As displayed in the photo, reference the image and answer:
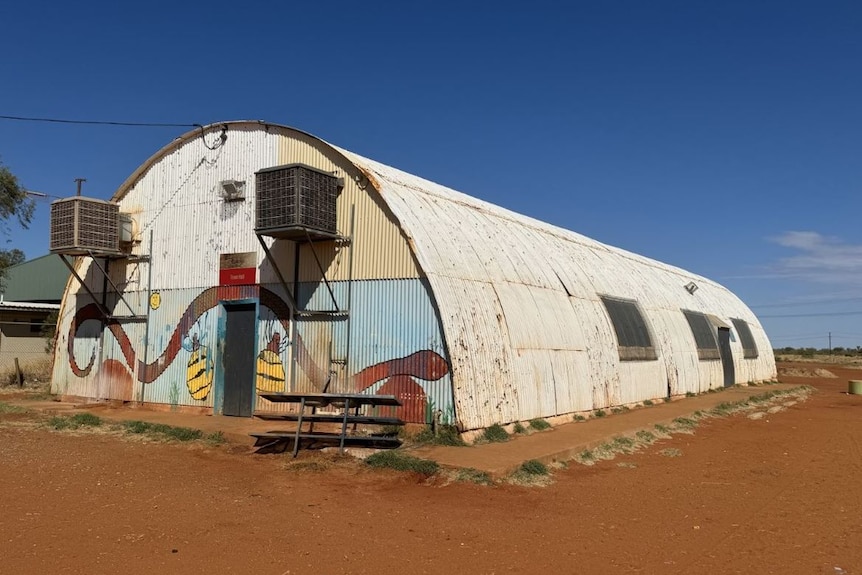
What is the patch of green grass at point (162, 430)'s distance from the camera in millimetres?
13343

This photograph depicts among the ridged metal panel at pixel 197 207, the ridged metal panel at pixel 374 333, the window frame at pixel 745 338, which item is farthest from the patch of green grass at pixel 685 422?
the window frame at pixel 745 338

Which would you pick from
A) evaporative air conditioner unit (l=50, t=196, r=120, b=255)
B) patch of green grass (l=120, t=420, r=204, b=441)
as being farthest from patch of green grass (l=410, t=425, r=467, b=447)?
evaporative air conditioner unit (l=50, t=196, r=120, b=255)

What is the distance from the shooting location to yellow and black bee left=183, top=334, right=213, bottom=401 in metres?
16.3

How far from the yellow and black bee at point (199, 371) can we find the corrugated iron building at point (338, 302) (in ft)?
0.18

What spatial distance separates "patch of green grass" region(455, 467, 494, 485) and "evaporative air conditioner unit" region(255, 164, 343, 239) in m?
5.96

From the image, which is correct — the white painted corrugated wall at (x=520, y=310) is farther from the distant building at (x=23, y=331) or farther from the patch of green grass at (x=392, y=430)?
the distant building at (x=23, y=331)

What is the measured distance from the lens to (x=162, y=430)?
45.5ft

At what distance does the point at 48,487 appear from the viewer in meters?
9.30

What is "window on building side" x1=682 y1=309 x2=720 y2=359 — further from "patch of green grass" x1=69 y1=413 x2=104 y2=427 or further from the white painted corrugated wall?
"patch of green grass" x1=69 y1=413 x2=104 y2=427

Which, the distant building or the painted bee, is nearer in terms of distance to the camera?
the painted bee

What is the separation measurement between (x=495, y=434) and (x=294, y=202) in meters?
5.95

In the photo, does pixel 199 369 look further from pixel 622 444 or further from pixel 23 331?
pixel 23 331

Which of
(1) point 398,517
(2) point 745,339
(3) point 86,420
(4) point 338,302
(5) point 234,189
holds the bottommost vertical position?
(1) point 398,517

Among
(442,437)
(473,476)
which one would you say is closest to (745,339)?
(442,437)
